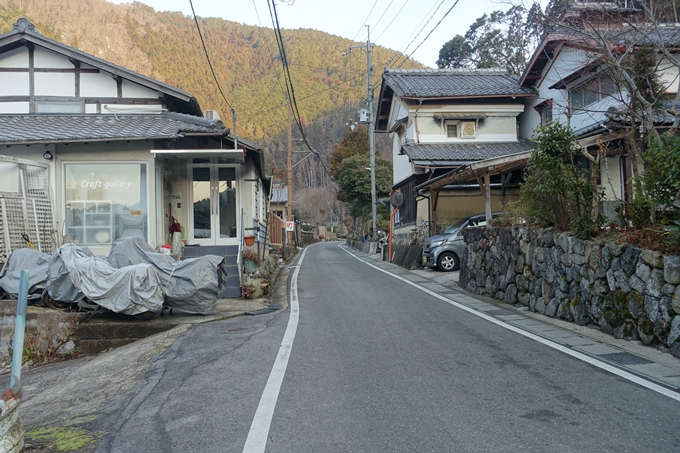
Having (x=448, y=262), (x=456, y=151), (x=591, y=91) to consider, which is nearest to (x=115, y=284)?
(x=448, y=262)

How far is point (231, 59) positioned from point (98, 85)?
3235 cm

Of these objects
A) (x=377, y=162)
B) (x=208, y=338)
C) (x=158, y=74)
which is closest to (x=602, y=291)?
(x=208, y=338)

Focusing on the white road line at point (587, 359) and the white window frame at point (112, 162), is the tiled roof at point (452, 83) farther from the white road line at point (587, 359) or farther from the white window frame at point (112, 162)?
the white road line at point (587, 359)

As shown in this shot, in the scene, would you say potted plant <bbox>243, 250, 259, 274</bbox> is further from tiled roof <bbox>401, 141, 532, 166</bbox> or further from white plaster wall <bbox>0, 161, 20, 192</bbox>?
tiled roof <bbox>401, 141, 532, 166</bbox>

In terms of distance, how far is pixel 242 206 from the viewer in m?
16.1

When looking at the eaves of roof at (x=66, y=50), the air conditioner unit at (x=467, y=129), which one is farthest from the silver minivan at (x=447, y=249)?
the eaves of roof at (x=66, y=50)

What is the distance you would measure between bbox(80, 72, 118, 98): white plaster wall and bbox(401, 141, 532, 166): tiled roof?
1205cm

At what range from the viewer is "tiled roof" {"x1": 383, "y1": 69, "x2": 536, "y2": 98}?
85.0ft

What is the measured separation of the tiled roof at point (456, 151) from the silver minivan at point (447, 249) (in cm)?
585

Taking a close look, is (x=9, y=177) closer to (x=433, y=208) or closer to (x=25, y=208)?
(x=25, y=208)

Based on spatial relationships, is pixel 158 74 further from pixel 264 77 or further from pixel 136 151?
pixel 136 151

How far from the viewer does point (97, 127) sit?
14625mm

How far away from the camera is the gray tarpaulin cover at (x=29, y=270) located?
9633mm

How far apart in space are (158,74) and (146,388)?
40.5 m
